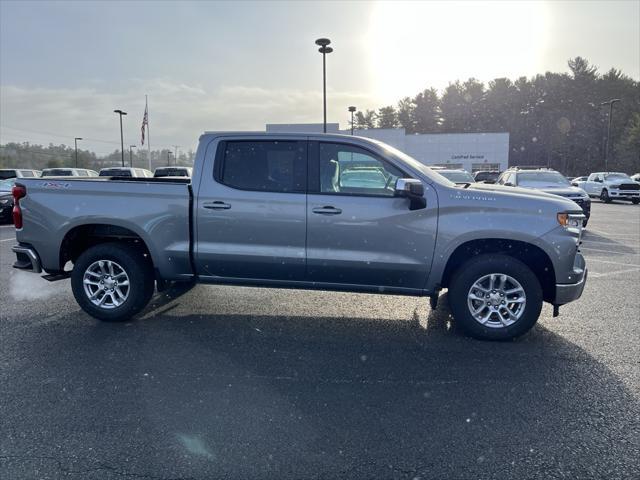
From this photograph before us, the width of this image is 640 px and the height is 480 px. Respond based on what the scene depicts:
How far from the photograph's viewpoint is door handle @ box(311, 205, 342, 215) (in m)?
4.74

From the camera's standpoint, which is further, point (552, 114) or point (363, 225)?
point (552, 114)

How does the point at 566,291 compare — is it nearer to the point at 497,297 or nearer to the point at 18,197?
the point at 497,297

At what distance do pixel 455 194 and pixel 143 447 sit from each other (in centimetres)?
346

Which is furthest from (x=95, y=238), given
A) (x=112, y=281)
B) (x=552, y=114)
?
(x=552, y=114)

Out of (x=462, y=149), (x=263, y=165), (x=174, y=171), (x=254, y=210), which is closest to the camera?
(x=254, y=210)

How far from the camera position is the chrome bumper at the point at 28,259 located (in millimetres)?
5316

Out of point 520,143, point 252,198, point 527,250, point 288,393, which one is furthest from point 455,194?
point 520,143

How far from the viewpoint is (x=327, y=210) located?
475 cm

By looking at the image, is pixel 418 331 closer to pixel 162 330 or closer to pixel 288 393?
pixel 288 393

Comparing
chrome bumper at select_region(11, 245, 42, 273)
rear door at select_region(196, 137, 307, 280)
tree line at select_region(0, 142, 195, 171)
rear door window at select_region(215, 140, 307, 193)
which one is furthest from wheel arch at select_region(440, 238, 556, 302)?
tree line at select_region(0, 142, 195, 171)

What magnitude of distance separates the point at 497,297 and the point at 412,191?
1395 mm

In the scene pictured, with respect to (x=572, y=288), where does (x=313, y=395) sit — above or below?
below

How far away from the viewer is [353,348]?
4.56m

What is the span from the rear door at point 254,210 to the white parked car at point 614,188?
2613cm
